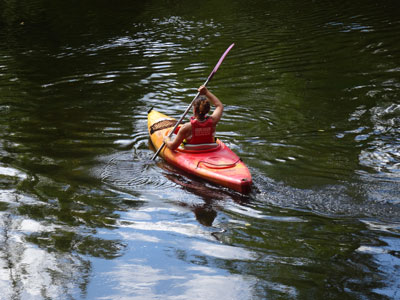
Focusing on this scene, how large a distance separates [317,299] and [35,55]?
11.9 metres

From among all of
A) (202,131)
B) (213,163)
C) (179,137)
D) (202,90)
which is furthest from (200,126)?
(202,90)

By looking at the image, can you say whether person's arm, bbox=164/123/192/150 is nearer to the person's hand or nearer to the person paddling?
the person paddling

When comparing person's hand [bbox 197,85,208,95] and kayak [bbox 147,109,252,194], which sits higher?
person's hand [bbox 197,85,208,95]

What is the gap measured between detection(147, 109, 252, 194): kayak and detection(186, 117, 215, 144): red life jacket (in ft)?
0.22

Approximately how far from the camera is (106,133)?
8.16 metres

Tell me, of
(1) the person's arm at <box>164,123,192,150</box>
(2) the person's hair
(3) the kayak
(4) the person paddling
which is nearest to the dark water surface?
(3) the kayak

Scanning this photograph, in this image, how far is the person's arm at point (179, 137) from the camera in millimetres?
6427

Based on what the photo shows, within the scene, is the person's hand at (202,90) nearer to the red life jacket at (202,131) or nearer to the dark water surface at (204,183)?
the red life jacket at (202,131)

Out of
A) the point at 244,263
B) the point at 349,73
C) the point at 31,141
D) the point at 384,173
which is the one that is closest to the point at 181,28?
the point at 349,73

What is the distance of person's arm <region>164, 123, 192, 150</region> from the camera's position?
643 cm

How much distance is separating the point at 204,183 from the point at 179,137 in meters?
0.76

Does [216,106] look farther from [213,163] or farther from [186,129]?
[213,163]

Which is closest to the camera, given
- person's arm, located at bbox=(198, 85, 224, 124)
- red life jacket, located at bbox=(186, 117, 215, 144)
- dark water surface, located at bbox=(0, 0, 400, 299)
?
dark water surface, located at bbox=(0, 0, 400, 299)

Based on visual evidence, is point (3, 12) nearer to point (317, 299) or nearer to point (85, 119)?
point (85, 119)
